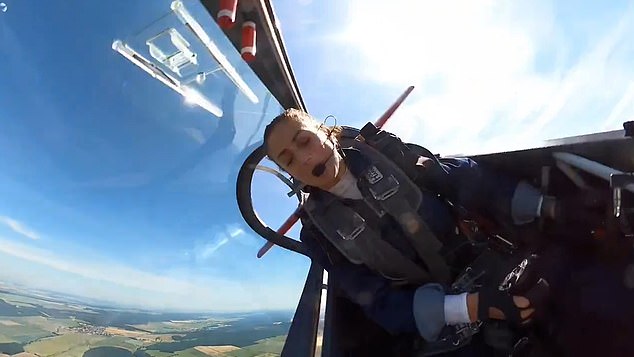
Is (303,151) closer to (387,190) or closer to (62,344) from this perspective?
(387,190)

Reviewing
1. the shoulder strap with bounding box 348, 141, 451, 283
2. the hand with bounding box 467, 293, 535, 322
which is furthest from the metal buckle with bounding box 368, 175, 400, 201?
the hand with bounding box 467, 293, 535, 322

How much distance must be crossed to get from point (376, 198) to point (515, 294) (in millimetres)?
415

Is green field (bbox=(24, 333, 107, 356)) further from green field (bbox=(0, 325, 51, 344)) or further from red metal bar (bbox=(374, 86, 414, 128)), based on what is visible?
red metal bar (bbox=(374, 86, 414, 128))

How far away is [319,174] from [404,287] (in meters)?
0.39

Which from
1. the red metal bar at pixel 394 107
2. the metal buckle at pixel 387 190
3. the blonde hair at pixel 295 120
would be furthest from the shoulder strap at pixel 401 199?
the red metal bar at pixel 394 107

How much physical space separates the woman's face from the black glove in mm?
492

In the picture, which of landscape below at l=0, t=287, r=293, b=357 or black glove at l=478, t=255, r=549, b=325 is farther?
landscape below at l=0, t=287, r=293, b=357

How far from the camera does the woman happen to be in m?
1.16

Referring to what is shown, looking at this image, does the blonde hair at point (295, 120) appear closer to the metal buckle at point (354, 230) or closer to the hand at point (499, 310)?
the metal buckle at point (354, 230)

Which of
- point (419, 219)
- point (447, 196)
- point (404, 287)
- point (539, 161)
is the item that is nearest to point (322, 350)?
point (404, 287)

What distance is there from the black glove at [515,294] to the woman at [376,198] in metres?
Result: 0.20

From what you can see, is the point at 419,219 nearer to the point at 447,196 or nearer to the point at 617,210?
the point at 447,196

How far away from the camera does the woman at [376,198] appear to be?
3.80ft

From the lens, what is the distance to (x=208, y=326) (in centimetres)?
289
